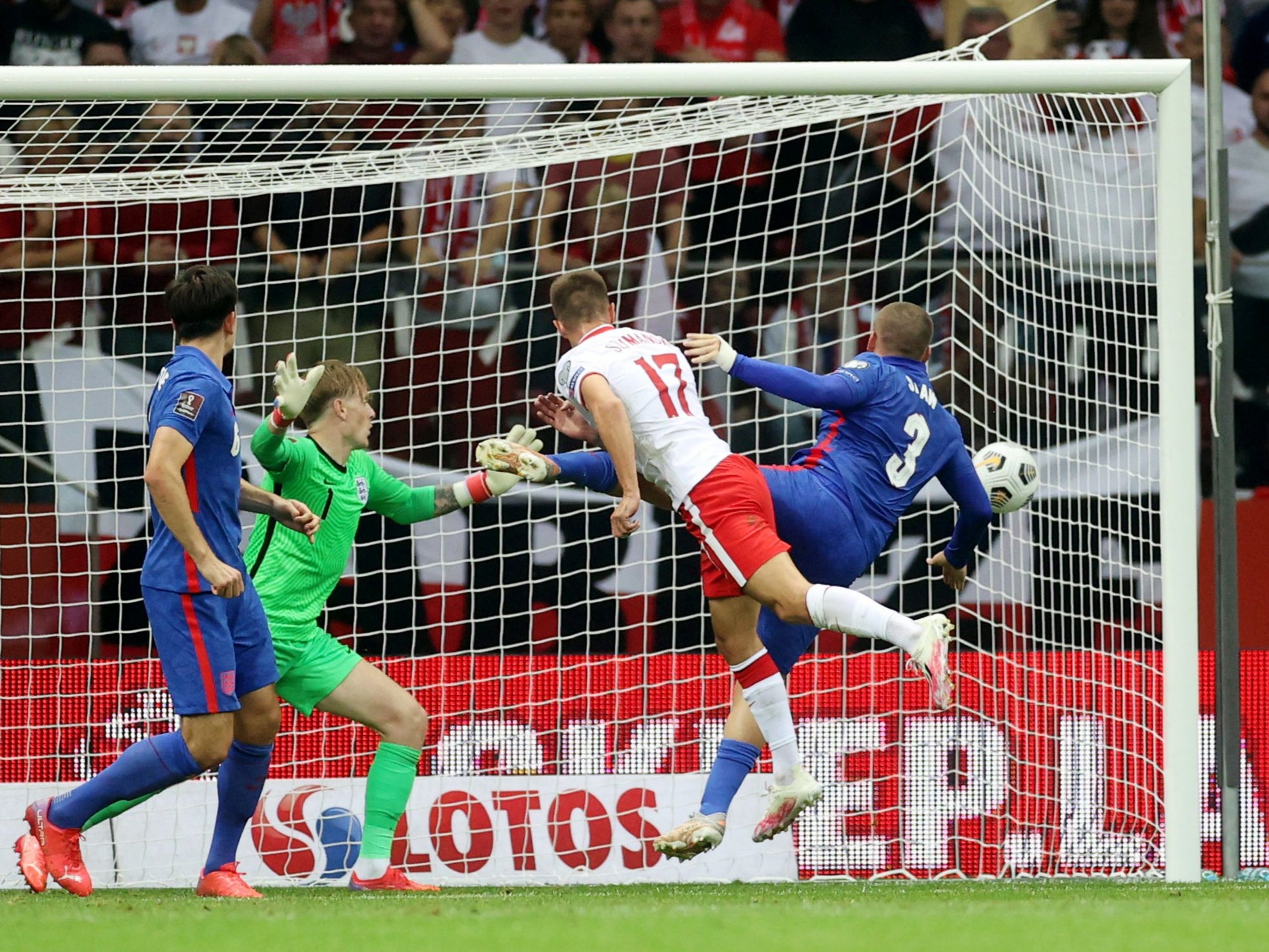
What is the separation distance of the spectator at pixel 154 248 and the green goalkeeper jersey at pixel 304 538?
2.12 meters

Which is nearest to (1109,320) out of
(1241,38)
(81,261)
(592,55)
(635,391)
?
(1241,38)

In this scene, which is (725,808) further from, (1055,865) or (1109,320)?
(1109,320)

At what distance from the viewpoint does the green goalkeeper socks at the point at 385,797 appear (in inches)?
233

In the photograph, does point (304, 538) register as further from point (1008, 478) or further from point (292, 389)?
point (1008, 478)

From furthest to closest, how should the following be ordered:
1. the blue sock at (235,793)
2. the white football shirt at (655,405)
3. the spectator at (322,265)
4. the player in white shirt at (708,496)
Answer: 1. the spectator at (322,265)
2. the white football shirt at (655,405)
3. the blue sock at (235,793)
4. the player in white shirt at (708,496)

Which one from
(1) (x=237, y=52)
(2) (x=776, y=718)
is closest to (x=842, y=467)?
(2) (x=776, y=718)

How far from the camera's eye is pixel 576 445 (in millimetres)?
8492

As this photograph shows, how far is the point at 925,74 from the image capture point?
5957mm

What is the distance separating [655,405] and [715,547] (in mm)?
530

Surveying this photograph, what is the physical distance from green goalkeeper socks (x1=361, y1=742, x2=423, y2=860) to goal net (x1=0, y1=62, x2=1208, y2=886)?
0.89 metres

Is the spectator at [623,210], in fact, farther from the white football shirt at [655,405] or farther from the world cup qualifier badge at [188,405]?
the world cup qualifier badge at [188,405]

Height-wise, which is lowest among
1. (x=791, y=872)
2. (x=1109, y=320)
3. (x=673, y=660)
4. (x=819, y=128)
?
(x=791, y=872)

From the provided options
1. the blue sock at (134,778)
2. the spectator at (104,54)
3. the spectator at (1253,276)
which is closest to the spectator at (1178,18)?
the spectator at (1253,276)

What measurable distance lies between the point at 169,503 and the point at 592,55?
486 centimetres
